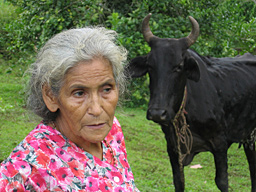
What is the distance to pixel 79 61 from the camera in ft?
6.50

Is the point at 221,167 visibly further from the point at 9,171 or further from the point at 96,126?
the point at 9,171

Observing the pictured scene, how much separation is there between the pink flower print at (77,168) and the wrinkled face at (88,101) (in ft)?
0.48

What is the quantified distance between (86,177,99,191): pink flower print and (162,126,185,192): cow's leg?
2699 millimetres

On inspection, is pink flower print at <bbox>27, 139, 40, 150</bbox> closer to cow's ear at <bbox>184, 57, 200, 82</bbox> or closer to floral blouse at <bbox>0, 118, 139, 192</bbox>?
floral blouse at <bbox>0, 118, 139, 192</bbox>

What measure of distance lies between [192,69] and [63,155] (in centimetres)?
268

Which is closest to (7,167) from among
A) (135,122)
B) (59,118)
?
(59,118)

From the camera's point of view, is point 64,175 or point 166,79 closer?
point 64,175

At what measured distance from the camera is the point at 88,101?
203 cm

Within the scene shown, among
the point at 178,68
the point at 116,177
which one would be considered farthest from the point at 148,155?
the point at 116,177

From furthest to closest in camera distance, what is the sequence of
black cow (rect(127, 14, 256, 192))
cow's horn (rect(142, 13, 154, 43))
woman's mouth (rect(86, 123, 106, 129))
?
cow's horn (rect(142, 13, 154, 43))
black cow (rect(127, 14, 256, 192))
woman's mouth (rect(86, 123, 106, 129))

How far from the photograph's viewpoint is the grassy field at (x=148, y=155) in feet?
20.4

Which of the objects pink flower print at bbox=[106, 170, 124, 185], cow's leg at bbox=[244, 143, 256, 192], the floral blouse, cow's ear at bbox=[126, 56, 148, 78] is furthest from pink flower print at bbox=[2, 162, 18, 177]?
cow's leg at bbox=[244, 143, 256, 192]

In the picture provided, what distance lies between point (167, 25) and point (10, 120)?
3.69 meters

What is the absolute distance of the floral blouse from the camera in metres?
1.77
